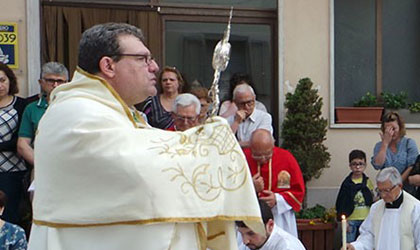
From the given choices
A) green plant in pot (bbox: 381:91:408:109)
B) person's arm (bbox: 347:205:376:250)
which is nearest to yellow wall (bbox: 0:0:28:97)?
person's arm (bbox: 347:205:376:250)

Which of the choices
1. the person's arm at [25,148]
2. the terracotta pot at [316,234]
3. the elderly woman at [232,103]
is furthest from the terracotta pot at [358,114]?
the person's arm at [25,148]

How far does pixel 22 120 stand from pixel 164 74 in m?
1.37

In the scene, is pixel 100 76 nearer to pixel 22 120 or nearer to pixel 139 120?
pixel 139 120

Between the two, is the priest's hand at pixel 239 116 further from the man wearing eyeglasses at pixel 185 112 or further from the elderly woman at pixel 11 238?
the elderly woman at pixel 11 238

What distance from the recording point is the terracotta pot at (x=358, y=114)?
7859 millimetres

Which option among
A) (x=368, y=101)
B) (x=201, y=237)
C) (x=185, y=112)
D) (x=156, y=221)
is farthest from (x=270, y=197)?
(x=156, y=221)

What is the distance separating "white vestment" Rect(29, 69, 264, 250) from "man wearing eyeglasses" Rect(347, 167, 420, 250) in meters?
3.45

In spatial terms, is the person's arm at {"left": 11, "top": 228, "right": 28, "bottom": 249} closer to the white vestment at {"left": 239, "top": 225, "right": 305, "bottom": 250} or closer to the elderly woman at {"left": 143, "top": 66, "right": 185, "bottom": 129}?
the elderly woman at {"left": 143, "top": 66, "right": 185, "bottom": 129}

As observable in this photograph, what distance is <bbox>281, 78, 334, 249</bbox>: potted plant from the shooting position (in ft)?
24.0

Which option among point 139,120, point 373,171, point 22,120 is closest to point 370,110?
point 373,171

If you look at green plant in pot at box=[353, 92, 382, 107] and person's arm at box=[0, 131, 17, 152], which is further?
green plant in pot at box=[353, 92, 382, 107]

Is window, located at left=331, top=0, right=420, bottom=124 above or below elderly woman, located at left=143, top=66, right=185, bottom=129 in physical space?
above

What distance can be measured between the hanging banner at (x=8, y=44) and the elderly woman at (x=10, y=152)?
0.84 meters

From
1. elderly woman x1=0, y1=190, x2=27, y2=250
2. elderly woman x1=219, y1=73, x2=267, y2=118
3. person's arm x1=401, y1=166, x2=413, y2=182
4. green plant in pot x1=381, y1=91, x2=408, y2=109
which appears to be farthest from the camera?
green plant in pot x1=381, y1=91, x2=408, y2=109
